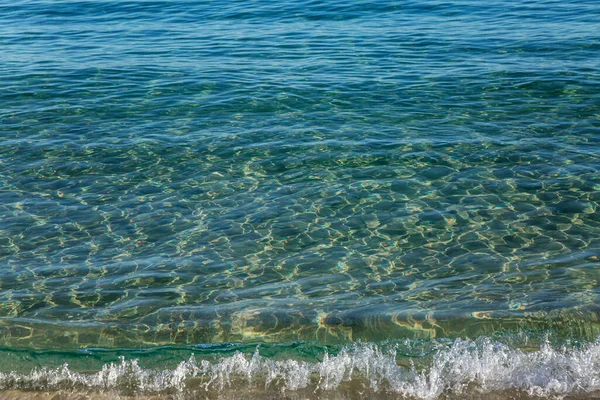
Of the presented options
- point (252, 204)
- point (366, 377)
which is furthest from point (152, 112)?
point (366, 377)

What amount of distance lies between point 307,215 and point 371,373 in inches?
155

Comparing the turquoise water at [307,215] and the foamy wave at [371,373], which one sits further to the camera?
the turquoise water at [307,215]

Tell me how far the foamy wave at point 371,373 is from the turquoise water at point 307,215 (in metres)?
0.02

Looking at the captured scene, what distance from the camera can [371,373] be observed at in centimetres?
750

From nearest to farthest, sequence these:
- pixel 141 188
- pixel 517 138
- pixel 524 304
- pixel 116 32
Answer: pixel 524 304, pixel 141 188, pixel 517 138, pixel 116 32

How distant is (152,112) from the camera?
15.9 metres

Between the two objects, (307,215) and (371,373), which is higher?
(307,215)

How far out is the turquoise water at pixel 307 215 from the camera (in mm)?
7836

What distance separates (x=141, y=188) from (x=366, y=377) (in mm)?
6179

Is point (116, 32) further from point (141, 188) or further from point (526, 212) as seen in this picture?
point (526, 212)

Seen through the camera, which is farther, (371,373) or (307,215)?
(307,215)

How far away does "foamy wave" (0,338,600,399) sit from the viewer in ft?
23.8

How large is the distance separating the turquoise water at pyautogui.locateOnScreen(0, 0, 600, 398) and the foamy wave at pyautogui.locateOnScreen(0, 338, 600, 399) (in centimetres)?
2

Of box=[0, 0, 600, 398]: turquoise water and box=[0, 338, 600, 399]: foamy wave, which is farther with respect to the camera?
box=[0, 0, 600, 398]: turquoise water
